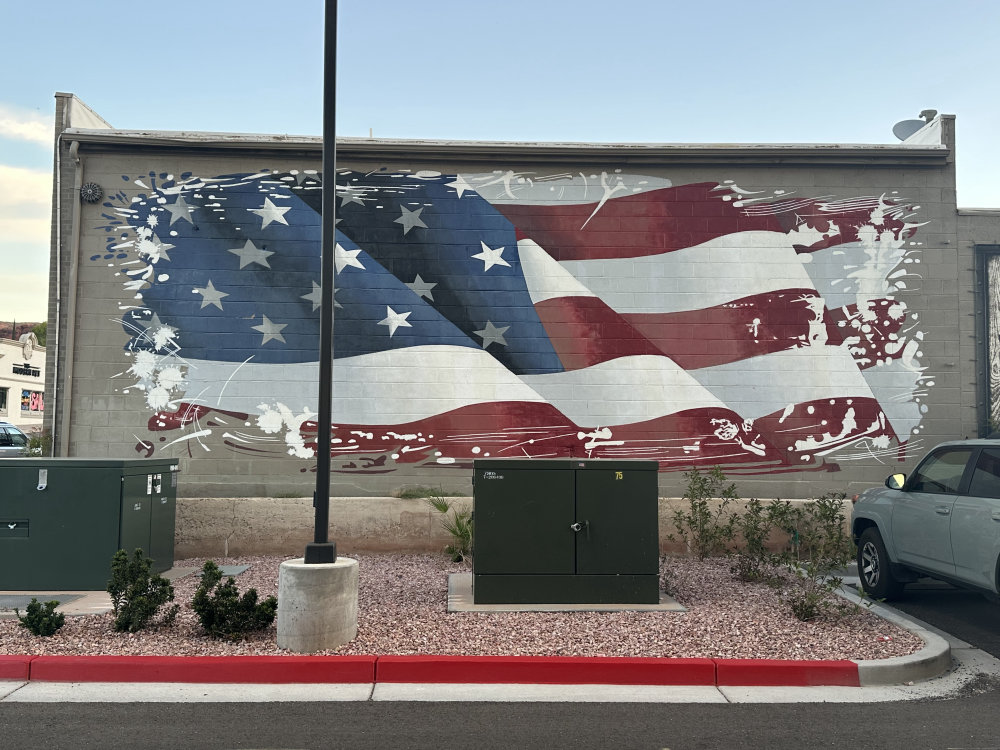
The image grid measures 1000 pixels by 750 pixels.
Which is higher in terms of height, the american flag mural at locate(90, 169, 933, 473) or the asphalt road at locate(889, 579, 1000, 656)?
the american flag mural at locate(90, 169, 933, 473)

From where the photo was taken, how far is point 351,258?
11.9m

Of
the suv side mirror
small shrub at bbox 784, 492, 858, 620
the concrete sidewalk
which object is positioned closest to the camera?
the concrete sidewalk

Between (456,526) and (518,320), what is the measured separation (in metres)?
3.11

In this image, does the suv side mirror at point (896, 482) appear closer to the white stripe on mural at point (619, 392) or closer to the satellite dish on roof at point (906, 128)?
the white stripe on mural at point (619, 392)

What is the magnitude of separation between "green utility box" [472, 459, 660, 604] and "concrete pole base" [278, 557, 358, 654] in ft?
5.94

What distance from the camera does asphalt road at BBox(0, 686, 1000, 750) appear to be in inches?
191

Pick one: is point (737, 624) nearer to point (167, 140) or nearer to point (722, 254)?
point (722, 254)

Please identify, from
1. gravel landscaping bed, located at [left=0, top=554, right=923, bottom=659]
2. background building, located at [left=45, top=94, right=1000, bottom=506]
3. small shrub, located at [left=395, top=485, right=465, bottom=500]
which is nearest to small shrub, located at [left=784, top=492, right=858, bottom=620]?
gravel landscaping bed, located at [left=0, top=554, right=923, bottom=659]

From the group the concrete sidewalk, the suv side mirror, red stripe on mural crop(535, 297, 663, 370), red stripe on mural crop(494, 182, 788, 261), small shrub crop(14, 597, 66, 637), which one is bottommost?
the concrete sidewalk

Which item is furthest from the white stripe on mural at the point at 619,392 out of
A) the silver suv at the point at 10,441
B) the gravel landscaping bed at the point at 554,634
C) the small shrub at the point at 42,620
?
the silver suv at the point at 10,441

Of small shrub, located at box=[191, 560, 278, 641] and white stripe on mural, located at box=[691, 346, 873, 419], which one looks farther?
white stripe on mural, located at box=[691, 346, 873, 419]

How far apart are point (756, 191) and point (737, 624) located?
7225 mm

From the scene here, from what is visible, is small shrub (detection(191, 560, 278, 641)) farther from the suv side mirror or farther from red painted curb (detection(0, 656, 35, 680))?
the suv side mirror

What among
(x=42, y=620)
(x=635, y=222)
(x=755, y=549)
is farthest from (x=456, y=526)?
(x=42, y=620)
